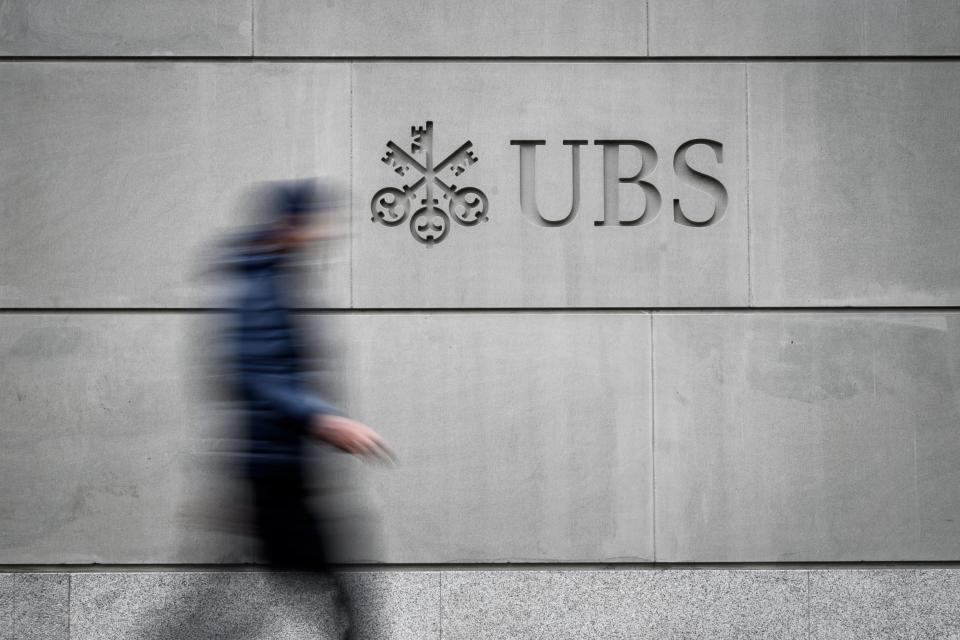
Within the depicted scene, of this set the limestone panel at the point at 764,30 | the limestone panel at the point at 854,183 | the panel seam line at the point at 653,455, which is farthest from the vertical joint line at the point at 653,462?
the limestone panel at the point at 764,30

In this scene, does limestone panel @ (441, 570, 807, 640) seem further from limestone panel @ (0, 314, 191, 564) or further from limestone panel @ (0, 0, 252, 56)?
limestone panel @ (0, 0, 252, 56)

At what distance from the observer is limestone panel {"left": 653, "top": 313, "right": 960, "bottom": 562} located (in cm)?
431

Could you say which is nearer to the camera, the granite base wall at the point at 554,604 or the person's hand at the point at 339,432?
the person's hand at the point at 339,432

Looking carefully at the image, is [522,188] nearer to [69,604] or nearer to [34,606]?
[69,604]

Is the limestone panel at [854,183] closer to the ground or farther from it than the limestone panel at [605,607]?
farther from it

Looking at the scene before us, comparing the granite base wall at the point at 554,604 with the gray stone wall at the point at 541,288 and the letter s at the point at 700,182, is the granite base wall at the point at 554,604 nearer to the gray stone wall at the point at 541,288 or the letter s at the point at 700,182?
the gray stone wall at the point at 541,288

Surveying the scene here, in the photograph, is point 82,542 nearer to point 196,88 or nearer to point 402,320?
point 402,320

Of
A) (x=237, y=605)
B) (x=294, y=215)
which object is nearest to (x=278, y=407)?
(x=294, y=215)

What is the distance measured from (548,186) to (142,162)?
6.89 ft

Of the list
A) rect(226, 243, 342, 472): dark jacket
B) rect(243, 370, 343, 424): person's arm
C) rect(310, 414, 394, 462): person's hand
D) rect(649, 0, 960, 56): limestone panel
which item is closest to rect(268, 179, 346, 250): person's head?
rect(226, 243, 342, 472): dark jacket

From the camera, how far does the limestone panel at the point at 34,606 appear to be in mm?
4234

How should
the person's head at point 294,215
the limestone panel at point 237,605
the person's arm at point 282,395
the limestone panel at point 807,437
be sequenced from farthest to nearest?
the limestone panel at point 807,437, the limestone panel at point 237,605, the person's head at point 294,215, the person's arm at point 282,395

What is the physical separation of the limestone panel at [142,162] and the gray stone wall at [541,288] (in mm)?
16

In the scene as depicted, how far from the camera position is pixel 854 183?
14.4ft
